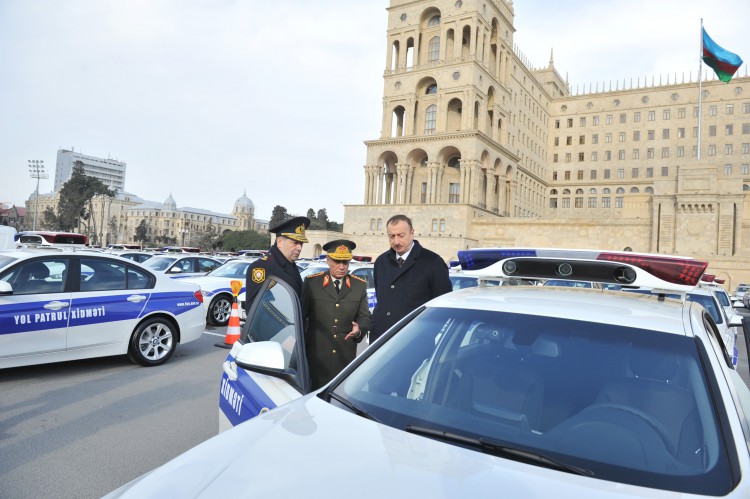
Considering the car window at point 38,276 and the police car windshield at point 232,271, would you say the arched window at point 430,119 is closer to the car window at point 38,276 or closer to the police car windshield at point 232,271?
the police car windshield at point 232,271

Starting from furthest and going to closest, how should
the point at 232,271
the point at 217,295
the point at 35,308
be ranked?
1. the point at 232,271
2. the point at 217,295
3. the point at 35,308

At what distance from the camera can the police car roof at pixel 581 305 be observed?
207 cm

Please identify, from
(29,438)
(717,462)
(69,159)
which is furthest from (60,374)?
(69,159)

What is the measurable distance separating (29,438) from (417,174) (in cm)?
5420

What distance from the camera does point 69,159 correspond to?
16938cm

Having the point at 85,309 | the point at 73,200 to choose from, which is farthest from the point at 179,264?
the point at 73,200

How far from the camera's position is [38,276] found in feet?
21.0

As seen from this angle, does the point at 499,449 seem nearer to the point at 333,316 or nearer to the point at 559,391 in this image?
the point at 559,391

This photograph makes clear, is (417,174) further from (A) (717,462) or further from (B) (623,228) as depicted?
(A) (717,462)

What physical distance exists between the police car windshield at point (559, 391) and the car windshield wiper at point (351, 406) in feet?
0.06

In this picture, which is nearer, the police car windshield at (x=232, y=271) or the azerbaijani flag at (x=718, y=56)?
the police car windshield at (x=232, y=271)

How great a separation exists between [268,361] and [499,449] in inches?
43.3

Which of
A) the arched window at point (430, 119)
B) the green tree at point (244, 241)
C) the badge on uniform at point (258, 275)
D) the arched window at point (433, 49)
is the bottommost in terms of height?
the badge on uniform at point (258, 275)

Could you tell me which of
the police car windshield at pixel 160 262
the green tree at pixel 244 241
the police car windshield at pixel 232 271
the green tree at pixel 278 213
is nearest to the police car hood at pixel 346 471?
the police car windshield at pixel 232 271
